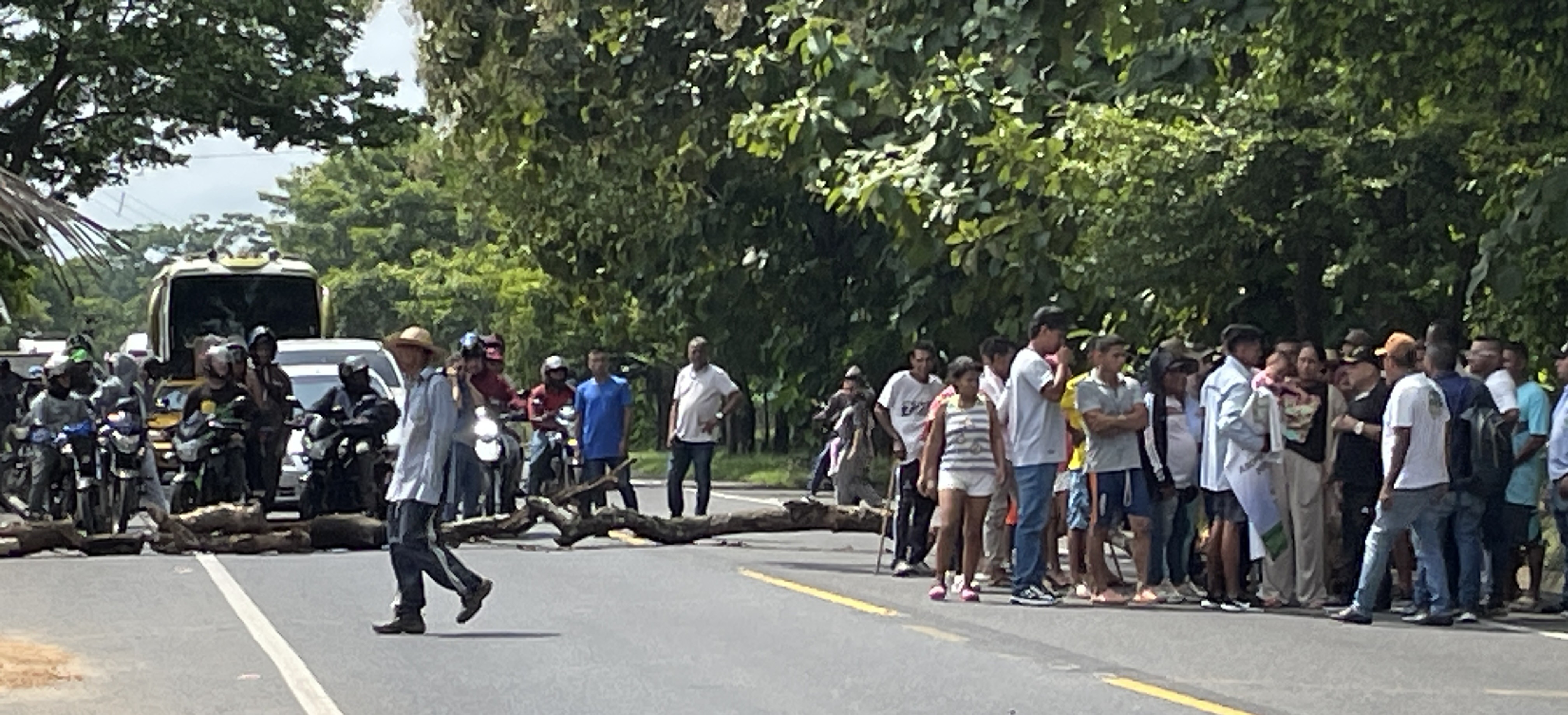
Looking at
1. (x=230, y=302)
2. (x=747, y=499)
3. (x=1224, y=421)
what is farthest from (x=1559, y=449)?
(x=230, y=302)

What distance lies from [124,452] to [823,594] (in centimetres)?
735

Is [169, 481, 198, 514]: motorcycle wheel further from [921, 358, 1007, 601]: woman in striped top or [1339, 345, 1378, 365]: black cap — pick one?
[1339, 345, 1378, 365]: black cap

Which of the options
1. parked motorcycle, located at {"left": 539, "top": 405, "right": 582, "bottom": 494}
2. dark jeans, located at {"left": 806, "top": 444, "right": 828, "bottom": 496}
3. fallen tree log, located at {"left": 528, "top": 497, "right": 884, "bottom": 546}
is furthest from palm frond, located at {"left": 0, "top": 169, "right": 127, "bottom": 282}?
dark jeans, located at {"left": 806, "top": 444, "right": 828, "bottom": 496}

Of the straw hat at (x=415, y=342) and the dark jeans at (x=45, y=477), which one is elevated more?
the straw hat at (x=415, y=342)

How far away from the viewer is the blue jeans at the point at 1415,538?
50.0 feet

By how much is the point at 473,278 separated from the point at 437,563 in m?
55.0

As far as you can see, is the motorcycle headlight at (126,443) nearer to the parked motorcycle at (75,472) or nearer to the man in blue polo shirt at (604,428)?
the parked motorcycle at (75,472)

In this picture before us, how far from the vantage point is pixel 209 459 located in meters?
22.4

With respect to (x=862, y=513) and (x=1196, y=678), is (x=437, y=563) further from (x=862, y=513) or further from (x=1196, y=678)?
(x=862, y=513)

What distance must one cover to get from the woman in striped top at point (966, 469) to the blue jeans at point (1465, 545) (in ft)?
8.90

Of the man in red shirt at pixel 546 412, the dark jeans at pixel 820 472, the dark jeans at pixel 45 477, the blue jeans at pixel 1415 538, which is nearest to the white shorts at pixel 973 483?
the blue jeans at pixel 1415 538

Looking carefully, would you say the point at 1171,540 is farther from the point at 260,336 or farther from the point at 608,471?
the point at 260,336

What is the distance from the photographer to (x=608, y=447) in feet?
76.4

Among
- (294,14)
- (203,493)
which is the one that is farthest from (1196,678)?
(294,14)
